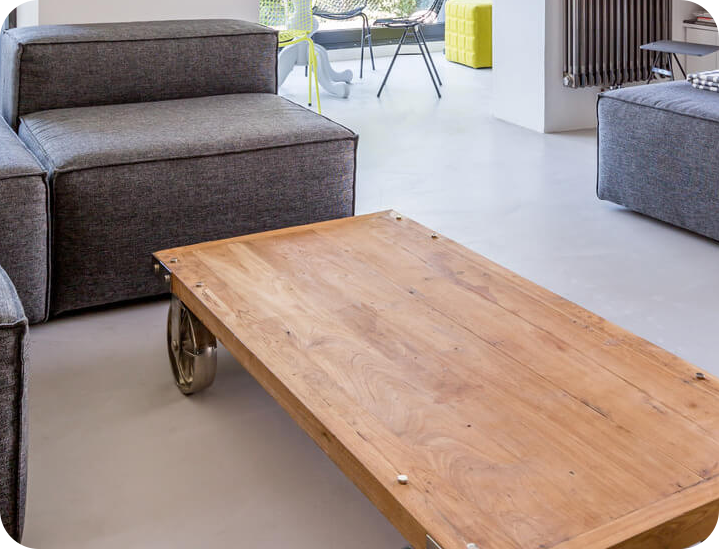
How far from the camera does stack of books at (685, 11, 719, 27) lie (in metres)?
4.45

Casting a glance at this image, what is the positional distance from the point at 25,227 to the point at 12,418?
0.90m

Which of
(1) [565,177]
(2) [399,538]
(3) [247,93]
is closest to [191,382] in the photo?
(2) [399,538]

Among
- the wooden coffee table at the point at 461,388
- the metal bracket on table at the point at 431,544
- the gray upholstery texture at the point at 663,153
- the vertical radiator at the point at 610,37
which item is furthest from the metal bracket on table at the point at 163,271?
the vertical radiator at the point at 610,37

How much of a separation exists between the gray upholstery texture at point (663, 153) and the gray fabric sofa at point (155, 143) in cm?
100

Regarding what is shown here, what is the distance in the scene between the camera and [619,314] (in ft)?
7.72

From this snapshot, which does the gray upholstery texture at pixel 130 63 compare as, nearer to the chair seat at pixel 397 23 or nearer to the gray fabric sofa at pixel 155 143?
the gray fabric sofa at pixel 155 143

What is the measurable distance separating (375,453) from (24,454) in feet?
1.98

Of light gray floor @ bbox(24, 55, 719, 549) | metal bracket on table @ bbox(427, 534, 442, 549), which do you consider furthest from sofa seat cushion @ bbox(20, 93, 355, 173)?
metal bracket on table @ bbox(427, 534, 442, 549)

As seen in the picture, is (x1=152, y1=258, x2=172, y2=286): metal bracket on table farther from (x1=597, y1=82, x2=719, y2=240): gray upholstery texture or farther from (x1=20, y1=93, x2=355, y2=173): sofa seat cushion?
(x1=597, y1=82, x2=719, y2=240): gray upholstery texture

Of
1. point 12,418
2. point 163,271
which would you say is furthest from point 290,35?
point 12,418

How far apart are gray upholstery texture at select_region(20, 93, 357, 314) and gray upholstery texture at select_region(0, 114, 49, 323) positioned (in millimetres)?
75

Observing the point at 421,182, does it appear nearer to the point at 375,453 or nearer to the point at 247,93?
the point at 247,93

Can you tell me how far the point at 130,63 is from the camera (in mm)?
2959

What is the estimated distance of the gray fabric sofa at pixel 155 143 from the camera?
236cm
